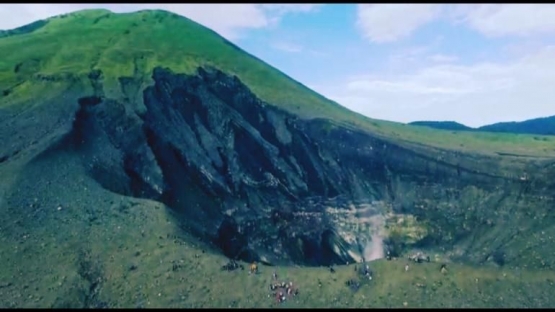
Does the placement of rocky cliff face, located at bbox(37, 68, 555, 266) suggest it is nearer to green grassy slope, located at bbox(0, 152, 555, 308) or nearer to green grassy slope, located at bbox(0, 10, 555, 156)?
green grassy slope, located at bbox(0, 10, 555, 156)

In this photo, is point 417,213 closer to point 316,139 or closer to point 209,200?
point 316,139

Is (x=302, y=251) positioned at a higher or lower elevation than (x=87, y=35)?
lower

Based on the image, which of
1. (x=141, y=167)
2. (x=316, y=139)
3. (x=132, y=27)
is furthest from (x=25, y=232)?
(x=132, y=27)

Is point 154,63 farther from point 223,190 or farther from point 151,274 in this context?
point 151,274

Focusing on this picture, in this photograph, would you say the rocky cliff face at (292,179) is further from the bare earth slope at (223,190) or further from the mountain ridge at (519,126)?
the mountain ridge at (519,126)

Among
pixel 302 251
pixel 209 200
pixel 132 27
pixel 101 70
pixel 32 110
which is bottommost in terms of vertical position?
pixel 302 251

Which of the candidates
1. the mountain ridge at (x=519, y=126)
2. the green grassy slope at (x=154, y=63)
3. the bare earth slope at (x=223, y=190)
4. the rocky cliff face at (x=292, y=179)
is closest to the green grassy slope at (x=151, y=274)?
the bare earth slope at (x=223, y=190)

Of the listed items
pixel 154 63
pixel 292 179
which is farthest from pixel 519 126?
pixel 154 63
